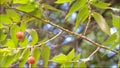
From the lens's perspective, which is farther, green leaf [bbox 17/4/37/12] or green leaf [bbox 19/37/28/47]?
A: green leaf [bbox 19/37/28/47]

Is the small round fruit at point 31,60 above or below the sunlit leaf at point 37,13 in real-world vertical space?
below

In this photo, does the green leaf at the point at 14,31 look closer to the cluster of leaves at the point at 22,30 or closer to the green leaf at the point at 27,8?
the cluster of leaves at the point at 22,30

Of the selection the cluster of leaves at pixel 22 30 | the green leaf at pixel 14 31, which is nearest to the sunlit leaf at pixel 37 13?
the cluster of leaves at pixel 22 30

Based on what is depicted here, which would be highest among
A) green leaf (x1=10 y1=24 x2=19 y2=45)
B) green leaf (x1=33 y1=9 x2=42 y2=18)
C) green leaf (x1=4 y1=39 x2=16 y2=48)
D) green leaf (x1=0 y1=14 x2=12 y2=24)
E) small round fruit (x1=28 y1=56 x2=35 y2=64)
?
green leaf (x1=33 y1=9 x2=42 y2=18)

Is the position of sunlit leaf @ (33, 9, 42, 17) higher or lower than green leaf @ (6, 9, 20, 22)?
higher

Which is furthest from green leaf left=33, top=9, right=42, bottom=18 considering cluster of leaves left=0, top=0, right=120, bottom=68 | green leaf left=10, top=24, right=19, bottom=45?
green leaf left=10, top=24, right=19, bottom=45

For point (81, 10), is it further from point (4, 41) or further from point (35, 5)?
point (4, 41)

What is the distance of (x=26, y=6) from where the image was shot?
1.80m

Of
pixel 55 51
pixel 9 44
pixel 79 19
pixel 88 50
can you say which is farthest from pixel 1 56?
pixel 88 50

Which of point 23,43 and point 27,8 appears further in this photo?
point 23,43

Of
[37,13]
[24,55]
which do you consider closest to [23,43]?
[24,55]

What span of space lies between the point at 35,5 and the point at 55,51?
143 cm

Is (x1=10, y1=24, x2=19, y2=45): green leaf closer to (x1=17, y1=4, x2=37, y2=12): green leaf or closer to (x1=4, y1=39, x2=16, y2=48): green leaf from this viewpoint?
(x1=4, y1=39, x2=16, y2=48): green leaf

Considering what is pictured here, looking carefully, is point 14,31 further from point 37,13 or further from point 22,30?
point 37,13
